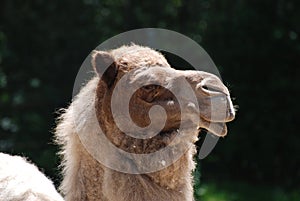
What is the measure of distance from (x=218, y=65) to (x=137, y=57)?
5.41 metres

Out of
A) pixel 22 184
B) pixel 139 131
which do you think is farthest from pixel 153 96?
pixel 22 184

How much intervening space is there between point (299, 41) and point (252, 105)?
36.6 inches

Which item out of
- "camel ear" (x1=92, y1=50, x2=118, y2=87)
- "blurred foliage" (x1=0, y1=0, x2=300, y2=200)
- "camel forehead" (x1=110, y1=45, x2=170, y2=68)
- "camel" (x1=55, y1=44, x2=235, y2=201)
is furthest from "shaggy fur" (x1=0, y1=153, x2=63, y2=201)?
"blurred foliage" (x1=0, y1=0, x2=300, y2=200)

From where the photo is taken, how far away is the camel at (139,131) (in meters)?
3.10

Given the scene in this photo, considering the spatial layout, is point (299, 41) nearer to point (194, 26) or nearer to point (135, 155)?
point (194, 26)

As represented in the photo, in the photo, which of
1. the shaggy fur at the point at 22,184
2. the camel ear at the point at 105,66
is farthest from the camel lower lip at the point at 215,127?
the shaggy fur at the point at 22,184

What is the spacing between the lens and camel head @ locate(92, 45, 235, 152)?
3.03m

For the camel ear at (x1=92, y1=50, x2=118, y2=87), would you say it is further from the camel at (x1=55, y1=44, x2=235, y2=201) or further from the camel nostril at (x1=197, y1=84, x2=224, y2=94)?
the camel nostril at (x1=197, y1=84, x2=224, y2=94)

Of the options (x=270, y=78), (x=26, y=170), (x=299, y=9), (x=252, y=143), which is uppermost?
(x=26, y=170)

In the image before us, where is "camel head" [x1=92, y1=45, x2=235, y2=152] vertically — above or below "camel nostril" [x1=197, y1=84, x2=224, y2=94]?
below

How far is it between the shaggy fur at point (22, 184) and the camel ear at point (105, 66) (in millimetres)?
527

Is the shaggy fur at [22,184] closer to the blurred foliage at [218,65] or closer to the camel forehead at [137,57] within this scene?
the camel forehead at [137,57]

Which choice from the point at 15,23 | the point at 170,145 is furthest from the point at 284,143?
the point at 170,145

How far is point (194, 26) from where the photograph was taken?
9133 mm
